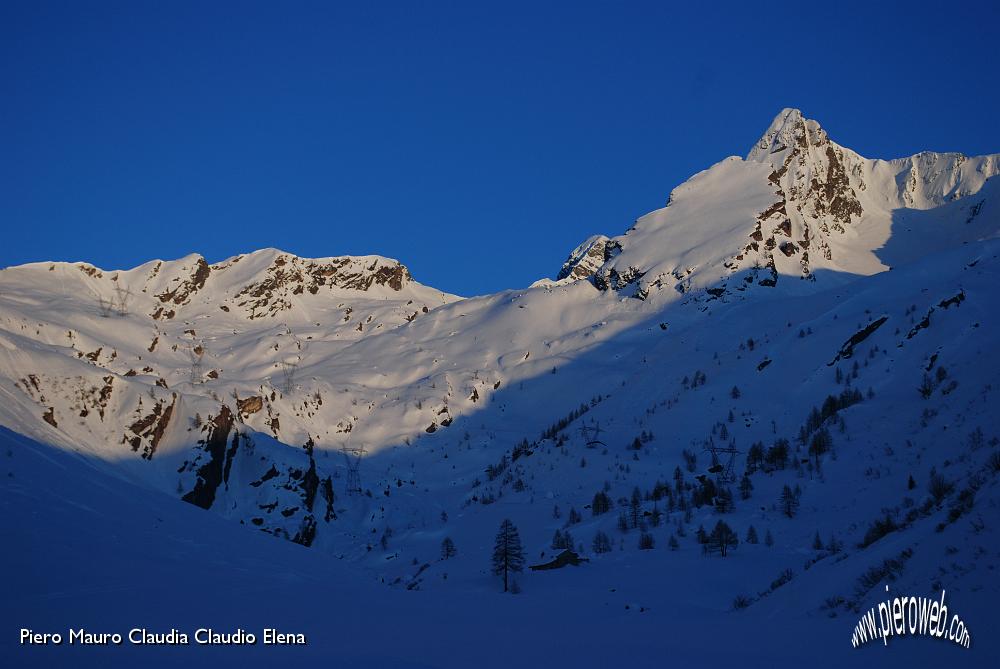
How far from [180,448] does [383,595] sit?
4676cm

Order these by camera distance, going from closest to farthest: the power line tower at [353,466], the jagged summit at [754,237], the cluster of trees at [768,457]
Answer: the cluster of trees at [768,457] → the power line tower at [353,466] → the jagged summit at [754,237]

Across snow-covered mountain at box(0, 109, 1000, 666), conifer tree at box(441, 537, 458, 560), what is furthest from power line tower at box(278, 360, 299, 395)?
conifer tree at box(441, 537, 458, 560)

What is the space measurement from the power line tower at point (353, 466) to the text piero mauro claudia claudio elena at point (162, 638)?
2721 inches

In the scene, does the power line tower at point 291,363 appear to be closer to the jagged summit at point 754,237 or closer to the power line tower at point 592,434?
the power line tower at point 592,434

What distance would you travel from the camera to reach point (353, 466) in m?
94.8

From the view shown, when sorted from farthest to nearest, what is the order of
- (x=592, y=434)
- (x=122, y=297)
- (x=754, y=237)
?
1. (x=122, y=297)
2. (x=754, y=237)
3. (x=592, y=434)

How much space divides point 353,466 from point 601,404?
3019 centimetres

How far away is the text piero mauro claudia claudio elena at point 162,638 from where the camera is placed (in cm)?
1304

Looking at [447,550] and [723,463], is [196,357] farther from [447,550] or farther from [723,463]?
[723,463]

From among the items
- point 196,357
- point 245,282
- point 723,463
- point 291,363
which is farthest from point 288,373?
point 723,463

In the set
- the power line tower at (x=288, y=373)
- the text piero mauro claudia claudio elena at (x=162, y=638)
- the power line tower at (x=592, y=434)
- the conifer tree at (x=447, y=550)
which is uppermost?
the power line tower at (x=288, y=373)

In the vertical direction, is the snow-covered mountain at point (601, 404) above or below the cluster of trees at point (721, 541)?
above

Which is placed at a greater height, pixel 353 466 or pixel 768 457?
pixel 353 466

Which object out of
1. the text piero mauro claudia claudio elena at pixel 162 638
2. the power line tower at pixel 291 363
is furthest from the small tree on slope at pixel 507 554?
the power line tower at pixel 291 363
